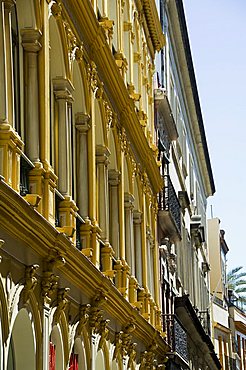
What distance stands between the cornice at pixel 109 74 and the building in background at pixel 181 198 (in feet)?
18.0

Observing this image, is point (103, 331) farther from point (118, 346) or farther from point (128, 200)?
point (128, 200)

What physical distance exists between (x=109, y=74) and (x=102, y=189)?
229 centimetres

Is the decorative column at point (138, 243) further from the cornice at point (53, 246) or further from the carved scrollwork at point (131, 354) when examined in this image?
the cornice at point (53, 246)

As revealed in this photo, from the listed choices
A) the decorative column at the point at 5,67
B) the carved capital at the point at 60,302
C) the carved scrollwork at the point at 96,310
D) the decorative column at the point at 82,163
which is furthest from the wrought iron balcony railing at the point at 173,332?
the decorative column at the point at 5,67

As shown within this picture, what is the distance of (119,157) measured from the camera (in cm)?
2341

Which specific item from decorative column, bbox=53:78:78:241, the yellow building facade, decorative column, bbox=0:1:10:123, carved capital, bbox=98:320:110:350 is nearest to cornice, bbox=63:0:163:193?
the yellow building facade

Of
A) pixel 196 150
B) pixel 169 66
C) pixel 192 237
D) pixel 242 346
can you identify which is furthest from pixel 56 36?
pixel 242 346

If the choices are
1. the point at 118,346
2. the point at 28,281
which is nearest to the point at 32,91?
the point at 28,281

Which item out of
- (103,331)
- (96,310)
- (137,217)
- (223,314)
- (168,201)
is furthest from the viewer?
(223,314)

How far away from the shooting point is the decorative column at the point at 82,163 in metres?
19.2

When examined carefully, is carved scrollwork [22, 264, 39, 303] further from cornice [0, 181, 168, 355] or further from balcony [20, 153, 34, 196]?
balcony [20, 153, 34, 196]

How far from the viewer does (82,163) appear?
19.3m

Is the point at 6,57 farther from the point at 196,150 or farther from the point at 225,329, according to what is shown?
the point at 225,329

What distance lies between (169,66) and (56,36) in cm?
2402
